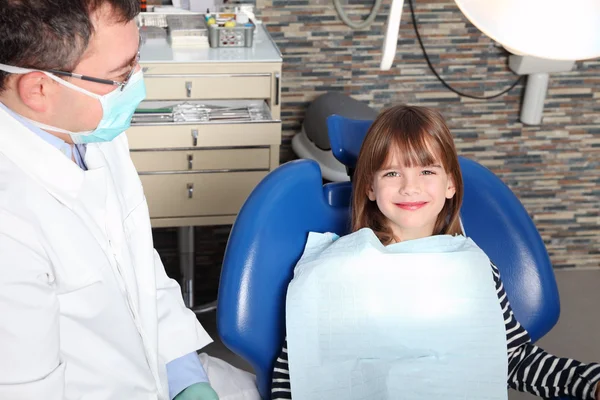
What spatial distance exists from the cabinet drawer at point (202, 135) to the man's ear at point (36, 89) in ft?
3.77

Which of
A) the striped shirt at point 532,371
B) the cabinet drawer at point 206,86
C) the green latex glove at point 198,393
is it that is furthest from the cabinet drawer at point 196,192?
the green latex glove at point 198,393

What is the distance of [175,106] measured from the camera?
2.36 m

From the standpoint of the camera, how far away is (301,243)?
1.60 m

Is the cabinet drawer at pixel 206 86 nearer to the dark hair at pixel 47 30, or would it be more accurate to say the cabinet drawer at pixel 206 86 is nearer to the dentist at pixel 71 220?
the dentist at pixel 71 220

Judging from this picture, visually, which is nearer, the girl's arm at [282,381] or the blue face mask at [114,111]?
the blue face mask at [114,111]

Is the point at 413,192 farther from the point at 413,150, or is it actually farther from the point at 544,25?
the point at 544,25

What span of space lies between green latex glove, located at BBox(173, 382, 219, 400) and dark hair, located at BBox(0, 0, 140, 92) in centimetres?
59

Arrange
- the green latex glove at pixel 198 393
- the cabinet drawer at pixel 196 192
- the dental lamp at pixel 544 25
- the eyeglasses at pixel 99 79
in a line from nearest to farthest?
the dental lamp at pixel 544 25
the eyeglasses at pixel 99 79
the green latex glove at pixel 198 393
the cabinet drawer at pixel 196 192

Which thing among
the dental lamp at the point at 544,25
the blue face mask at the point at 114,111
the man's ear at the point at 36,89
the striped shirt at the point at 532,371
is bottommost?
the striped shirt at the point at 532,371

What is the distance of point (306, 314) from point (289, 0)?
1440mm

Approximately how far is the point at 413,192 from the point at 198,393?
0.56 m

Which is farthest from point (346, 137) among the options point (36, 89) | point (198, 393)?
point (36, 89)

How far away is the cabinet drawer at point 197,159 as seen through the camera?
7.68 feet

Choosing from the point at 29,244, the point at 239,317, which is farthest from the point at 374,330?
the point at 29,244
